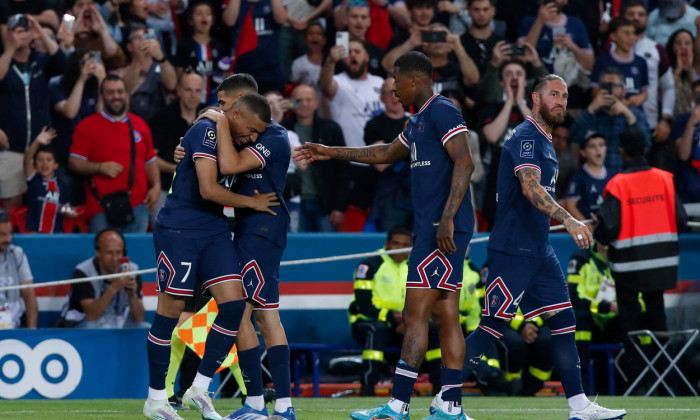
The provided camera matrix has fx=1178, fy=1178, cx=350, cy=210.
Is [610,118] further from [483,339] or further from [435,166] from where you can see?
[435,166]

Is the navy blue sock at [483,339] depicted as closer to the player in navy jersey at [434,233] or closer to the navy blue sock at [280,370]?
the player in navy jersey at [434,233]

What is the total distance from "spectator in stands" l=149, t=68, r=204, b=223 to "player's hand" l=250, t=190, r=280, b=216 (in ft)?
17.0

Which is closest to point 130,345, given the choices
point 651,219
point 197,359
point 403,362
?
point 197,359

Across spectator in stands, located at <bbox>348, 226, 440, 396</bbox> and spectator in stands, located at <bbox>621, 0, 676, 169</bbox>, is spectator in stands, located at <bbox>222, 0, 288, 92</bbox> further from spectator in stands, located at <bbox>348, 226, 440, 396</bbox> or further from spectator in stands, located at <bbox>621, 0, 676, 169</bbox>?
spectator in stands, located at <bbox>621, 0, 676, 169</bbox>

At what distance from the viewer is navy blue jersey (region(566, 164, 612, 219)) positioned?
13.9m

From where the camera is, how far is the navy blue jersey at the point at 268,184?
8312 mm

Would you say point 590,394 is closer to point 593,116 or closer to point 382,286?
point 382,286

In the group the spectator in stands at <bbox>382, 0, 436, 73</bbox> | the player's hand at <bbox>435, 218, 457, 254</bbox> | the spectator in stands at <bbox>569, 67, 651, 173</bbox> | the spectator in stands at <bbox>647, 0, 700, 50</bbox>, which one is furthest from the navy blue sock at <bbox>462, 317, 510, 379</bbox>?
the spectator in stands at <bbox>647, 0, 700, 50</bbox>

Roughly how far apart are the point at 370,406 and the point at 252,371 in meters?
2.45

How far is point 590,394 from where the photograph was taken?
41.8 feet

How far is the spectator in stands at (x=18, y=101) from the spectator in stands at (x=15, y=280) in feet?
2.80

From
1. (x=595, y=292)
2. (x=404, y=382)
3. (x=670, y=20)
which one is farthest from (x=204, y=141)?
(x=670, y=20)

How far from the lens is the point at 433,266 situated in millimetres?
7883

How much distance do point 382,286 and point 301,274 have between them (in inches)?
44.0
